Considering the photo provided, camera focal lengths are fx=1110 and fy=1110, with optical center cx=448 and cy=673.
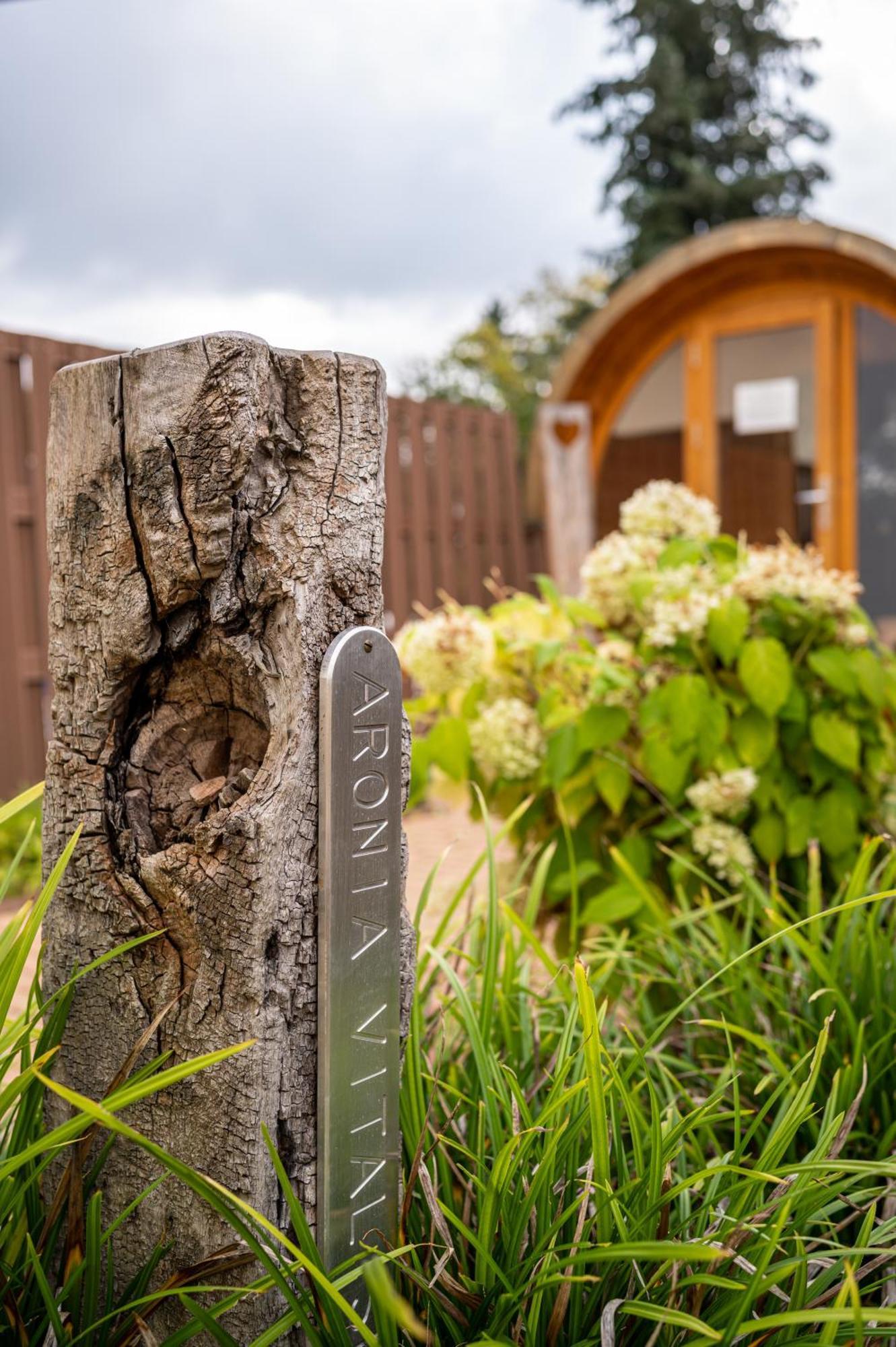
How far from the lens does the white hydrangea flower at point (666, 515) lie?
2.86 metres

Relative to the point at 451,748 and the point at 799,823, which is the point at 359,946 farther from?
the point at 799,823

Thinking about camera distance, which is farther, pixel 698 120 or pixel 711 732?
pixel 698 120

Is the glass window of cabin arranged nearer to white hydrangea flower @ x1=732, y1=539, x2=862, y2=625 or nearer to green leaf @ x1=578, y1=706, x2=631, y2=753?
white hydrangea flower @ x1=732, y1=539, x2=862, y2=625

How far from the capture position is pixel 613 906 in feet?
7.09

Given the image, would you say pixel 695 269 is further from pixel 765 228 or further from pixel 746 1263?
pixel 746 1263

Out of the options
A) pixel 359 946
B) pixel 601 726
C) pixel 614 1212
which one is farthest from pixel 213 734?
pixel 601 726

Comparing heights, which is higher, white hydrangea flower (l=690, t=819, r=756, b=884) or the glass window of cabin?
the glass window of cabin

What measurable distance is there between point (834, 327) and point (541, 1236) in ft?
21.7

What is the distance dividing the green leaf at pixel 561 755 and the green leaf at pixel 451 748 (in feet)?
0.68

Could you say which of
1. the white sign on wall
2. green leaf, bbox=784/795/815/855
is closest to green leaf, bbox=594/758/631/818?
→ green leaf, bbox=784/795/815/855

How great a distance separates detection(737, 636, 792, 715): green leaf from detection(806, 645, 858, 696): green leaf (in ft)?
0.25

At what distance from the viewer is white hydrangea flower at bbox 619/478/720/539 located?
286 cm

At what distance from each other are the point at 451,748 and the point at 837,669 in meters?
0.86

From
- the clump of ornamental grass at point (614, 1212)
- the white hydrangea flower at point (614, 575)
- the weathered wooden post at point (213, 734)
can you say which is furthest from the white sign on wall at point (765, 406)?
the weathered wooden post at point (213, 734)
